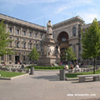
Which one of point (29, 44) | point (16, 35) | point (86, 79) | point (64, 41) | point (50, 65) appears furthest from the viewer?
point (64, 41)

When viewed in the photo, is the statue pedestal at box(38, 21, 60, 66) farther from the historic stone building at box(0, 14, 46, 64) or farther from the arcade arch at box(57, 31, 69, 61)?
the arcade arch at box(57, 31, 69, 61)

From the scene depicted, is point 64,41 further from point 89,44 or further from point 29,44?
point 89,44

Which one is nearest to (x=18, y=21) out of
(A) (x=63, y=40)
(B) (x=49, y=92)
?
(A) (x=63, y=40)

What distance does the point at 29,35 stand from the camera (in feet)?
176

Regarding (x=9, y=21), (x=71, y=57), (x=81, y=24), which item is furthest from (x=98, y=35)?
(x=81, y=24)

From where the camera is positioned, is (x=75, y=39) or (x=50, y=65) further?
(x=75, y=39)

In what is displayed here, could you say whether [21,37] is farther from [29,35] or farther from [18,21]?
[18,21]

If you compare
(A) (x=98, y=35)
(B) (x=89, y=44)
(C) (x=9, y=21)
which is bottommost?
(B) (x=89, y=44)

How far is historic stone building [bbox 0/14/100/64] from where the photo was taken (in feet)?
153

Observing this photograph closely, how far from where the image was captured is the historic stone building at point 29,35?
46.5 m

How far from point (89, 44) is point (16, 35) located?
37.9m

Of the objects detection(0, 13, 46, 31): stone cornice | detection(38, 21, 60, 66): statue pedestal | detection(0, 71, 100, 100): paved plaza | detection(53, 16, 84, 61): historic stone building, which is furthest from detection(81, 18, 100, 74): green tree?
detection(53, 16, 84, 61): historic stone building

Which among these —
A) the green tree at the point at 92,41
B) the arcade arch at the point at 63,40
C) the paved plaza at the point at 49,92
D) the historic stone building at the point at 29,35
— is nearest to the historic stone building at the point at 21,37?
the historic stone building at the point at 29,35

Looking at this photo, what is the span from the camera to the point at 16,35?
48.2 m
